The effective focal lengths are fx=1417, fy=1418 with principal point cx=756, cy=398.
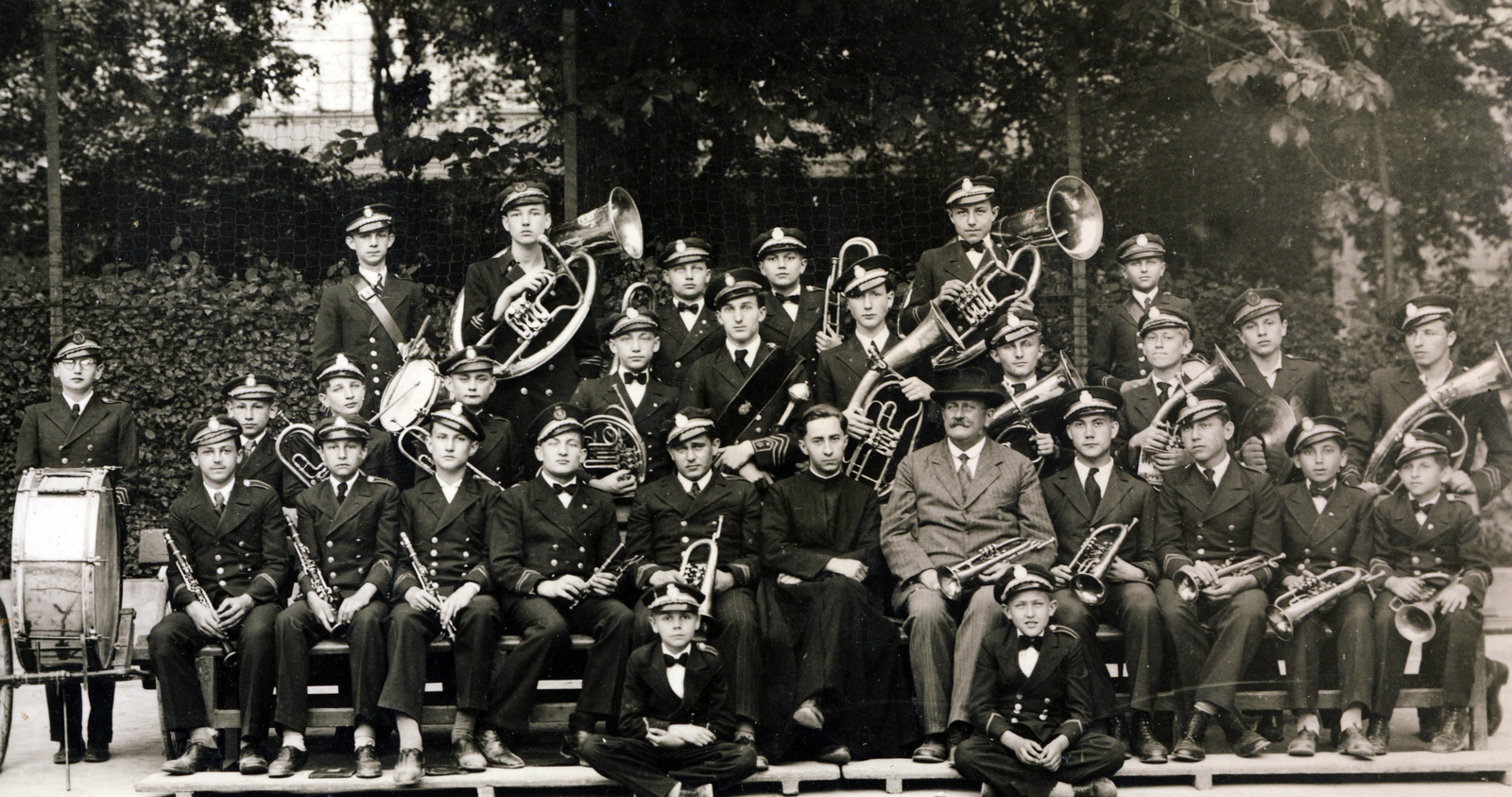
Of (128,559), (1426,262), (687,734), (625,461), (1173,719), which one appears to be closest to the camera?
(687,734)

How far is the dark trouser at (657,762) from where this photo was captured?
4875mm

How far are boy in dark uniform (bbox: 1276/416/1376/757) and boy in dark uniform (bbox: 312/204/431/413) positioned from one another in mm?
3767

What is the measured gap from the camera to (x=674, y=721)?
4.95 meters

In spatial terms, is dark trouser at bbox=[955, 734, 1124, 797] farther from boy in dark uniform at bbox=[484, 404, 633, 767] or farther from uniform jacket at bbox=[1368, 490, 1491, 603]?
uniform jacket at bbox=[1368, 490, 1491, 603]

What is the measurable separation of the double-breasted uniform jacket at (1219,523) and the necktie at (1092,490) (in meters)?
0.25

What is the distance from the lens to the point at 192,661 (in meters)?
5.38

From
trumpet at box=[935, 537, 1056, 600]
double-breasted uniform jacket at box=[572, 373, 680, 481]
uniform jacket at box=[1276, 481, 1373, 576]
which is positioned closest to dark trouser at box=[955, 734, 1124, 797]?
trumpet at box=[935, 537, 1056, 600]

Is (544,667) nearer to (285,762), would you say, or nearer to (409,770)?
(409,770)

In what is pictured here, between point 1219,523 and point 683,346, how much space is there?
2407 millimetres

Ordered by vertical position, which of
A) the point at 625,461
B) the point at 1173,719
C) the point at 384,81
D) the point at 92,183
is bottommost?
the point at 1173,719

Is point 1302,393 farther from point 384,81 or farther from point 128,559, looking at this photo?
point 128,559

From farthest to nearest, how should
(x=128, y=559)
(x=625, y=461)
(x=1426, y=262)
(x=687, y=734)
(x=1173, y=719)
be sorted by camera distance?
(x=1426, y=262) < (x=128, y=559) < (x=625, y=461) < (x=1173, y=719) < (x=687, y=734)

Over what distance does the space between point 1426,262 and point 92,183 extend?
25.3 ft

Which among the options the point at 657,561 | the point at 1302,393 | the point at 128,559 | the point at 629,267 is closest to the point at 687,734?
the point at 657,561
